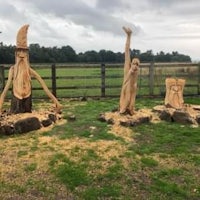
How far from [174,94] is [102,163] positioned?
491 cm

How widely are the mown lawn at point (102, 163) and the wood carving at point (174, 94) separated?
168 centimetres

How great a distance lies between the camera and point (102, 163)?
20.8ft

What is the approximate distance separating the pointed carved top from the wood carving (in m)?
4.08

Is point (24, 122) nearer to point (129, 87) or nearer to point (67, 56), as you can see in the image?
point (129, 87)

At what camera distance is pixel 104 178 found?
227 inches

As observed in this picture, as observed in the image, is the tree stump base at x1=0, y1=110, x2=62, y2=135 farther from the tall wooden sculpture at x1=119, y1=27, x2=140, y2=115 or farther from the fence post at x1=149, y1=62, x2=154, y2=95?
the fence post at x1=149, y1=62, x2=154, y2=95

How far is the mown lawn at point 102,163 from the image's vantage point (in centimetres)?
537

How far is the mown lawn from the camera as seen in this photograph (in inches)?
211

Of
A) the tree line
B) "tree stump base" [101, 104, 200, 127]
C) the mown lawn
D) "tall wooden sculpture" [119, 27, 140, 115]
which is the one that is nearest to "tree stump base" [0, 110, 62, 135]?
the mown lawn

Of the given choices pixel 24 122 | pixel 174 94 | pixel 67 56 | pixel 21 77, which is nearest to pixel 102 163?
pixel 24 122

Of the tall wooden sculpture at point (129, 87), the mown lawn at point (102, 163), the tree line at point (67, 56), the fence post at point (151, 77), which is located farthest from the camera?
the tree line at point (67, 56)

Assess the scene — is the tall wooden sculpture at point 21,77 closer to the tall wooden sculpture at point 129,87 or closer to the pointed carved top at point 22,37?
the pointed carved top at point 22,37

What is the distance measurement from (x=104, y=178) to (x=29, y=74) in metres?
4.22

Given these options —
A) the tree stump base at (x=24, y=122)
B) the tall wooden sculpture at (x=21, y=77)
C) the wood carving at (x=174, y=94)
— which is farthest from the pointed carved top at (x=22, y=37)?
the wood carving at (x=174, y=94)
